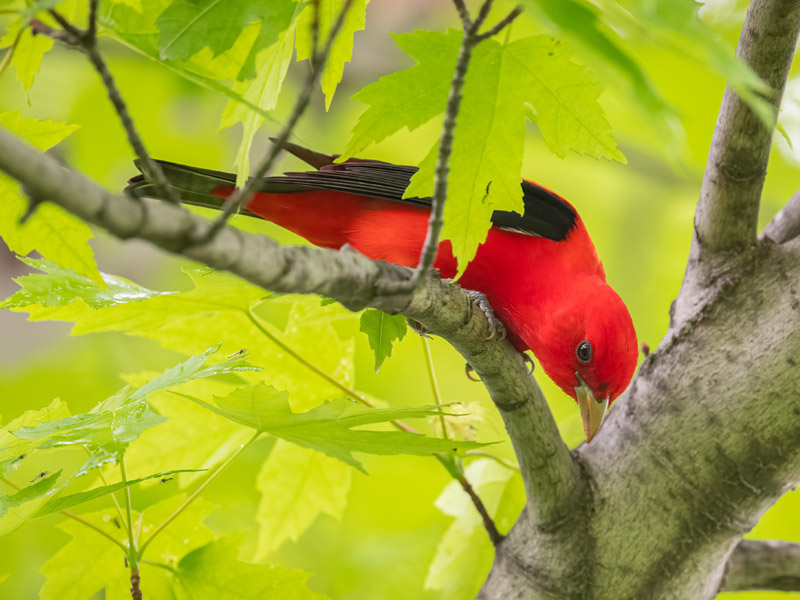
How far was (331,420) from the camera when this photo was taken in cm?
135

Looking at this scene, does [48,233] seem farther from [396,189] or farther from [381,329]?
[396,189]

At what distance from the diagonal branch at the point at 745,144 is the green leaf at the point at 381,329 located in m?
0.71

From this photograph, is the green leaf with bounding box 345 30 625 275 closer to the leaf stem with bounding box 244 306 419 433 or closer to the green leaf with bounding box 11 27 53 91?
the green leaf with bounding box 11 27 53 91

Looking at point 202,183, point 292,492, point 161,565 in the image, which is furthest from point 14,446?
point 292,492

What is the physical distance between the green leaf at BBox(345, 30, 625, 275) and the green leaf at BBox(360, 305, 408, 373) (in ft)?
1.43

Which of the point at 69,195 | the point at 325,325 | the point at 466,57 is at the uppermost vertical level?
the point at 325,325

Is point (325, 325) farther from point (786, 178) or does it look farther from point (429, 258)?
point (786, 178)

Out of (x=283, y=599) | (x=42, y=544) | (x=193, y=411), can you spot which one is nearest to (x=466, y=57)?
(x=283, y=599)

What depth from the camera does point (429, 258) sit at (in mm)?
902

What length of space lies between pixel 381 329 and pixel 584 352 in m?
0.70

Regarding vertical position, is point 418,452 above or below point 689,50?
below

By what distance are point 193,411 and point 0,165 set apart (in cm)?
160

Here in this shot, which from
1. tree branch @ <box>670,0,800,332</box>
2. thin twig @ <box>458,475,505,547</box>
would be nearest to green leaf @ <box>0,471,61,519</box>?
thin twig @ <box>458,475,505,547</box>

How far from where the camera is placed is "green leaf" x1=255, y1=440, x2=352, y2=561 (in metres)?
2.19
